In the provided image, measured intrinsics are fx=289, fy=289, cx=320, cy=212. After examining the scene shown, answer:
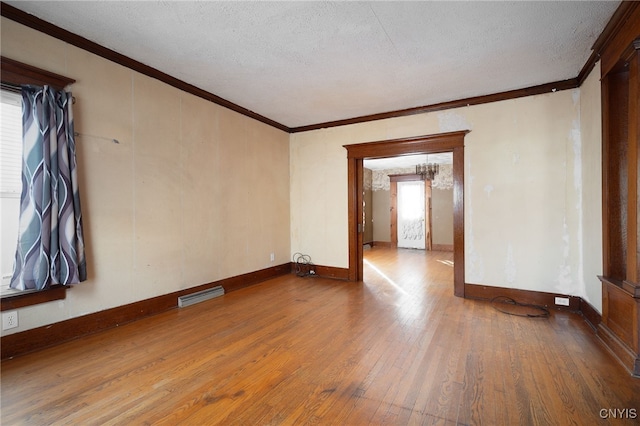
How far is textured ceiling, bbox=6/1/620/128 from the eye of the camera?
227 cm

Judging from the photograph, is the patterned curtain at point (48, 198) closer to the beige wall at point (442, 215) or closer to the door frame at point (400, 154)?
the door frame at point (400, 154)

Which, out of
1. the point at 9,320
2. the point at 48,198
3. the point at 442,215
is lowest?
the point at 9,320

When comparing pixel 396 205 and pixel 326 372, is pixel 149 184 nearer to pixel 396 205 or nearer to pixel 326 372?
pixel 326 372

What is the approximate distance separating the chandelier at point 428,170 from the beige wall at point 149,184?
5.86m

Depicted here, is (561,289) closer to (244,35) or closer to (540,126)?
(540,126)

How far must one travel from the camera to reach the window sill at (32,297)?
2250 mm

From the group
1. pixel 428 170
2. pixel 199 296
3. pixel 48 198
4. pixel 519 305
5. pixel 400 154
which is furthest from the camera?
pixel 428 170

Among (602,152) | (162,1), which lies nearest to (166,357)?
(162,1)

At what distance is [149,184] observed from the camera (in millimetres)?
3240

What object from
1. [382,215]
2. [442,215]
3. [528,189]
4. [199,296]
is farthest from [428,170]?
[199,296]

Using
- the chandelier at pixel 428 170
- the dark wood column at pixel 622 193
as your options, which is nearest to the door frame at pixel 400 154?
the dark wood column at pixel 622 193

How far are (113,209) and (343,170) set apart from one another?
11.1ft

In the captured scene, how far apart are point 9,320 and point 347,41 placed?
3651 mm

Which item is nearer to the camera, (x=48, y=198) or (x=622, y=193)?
(x=48, y=198)
